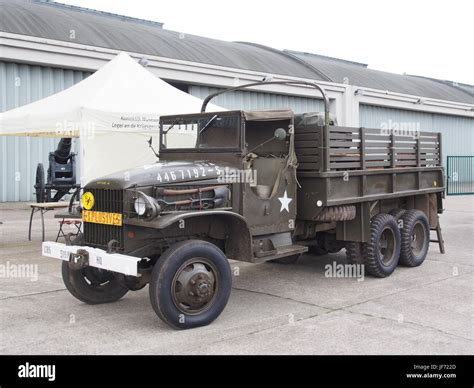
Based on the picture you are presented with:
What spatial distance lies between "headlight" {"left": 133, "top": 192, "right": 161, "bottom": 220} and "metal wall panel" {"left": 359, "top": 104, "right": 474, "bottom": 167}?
19.0m

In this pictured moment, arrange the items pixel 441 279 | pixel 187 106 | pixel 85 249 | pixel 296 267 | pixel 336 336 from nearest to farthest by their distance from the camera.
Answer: pixel 336 336, pixel 85 249, pixel 441 279, pixel 296 267, pixel 187 106

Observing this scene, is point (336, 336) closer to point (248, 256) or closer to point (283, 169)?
point (248, 256)

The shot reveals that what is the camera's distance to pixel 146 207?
507 cm

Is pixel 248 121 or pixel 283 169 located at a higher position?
pixel 248 121

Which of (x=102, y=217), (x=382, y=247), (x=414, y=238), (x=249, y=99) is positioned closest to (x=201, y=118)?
(x=102, y=217)

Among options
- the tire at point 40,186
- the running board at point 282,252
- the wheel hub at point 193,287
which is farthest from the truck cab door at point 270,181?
the tire at point 40,186

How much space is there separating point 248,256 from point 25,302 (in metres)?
2.48

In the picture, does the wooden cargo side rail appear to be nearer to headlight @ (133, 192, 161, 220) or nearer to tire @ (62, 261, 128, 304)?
headlight @ (133, 192, 161, 220)

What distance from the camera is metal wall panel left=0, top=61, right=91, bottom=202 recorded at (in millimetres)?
14664

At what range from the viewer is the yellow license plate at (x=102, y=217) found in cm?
534

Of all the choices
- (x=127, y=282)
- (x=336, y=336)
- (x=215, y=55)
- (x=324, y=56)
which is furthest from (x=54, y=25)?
(x=324, y=56)

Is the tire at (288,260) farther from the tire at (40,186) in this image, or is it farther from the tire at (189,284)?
the tire at (40,186)

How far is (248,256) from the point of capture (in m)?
→ 5.86
